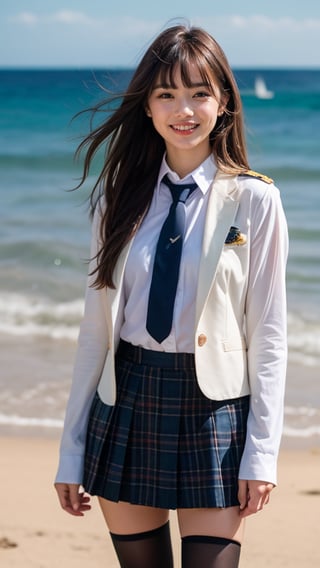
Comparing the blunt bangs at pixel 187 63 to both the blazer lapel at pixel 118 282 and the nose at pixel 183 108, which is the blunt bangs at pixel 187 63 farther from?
the blazer lapel at pixel 118 282

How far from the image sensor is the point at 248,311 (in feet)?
8.17

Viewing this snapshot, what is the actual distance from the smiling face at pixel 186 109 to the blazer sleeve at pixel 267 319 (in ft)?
0.80

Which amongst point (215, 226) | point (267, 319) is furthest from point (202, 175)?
point (267, 319)

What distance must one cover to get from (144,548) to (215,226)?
81 centimetres

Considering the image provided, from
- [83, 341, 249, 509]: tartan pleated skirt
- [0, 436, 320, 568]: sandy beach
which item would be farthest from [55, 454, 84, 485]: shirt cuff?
[0, 436, 320, 568]: sandy beach

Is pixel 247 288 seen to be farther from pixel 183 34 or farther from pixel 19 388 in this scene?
pixel 19 388

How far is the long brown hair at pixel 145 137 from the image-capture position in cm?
253

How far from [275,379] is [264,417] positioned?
9 cm

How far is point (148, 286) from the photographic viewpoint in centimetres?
255

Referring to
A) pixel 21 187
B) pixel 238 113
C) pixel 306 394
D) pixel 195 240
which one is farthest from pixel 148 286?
pixel 21 187

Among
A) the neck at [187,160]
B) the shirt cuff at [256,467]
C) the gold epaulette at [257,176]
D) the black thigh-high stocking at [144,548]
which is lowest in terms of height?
the black thigh-high stocking at [144,548]

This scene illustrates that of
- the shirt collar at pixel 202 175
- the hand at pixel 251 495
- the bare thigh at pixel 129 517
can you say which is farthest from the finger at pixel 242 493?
the shirt collar at pixel 202 175

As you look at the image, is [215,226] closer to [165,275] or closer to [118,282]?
[165,275]

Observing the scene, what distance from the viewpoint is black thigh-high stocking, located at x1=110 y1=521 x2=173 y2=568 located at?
8.50 feet
